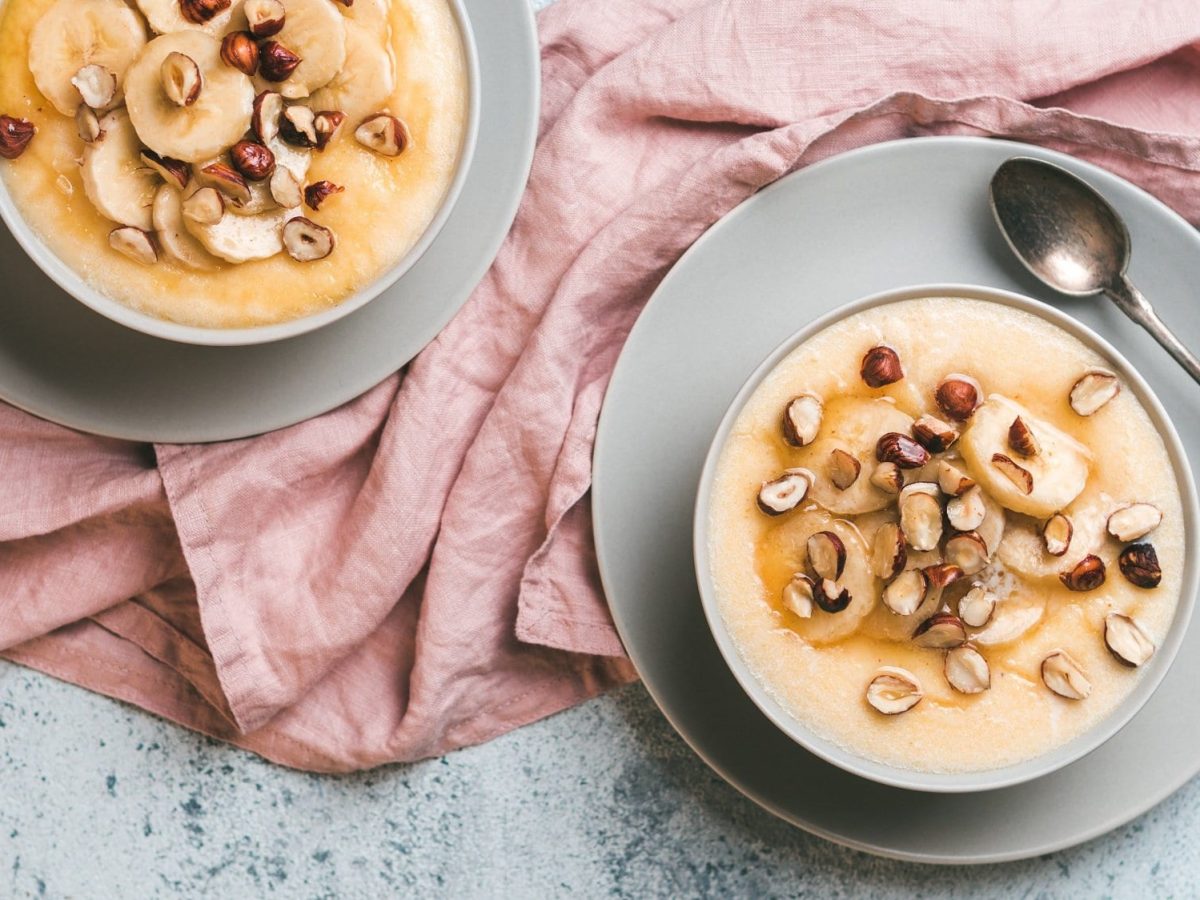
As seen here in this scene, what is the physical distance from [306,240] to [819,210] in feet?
2.08

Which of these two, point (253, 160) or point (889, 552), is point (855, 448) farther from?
point (253, 160)

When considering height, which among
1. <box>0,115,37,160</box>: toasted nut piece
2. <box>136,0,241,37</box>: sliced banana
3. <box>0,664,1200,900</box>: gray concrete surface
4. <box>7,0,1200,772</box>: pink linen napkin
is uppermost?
<box>136,0,241,37</box>: sliced banana

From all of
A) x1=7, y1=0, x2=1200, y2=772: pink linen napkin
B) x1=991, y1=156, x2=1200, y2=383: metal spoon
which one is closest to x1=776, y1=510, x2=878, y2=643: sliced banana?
x1=7, y1=0, x2=1200, y2=772: pink linen napkin

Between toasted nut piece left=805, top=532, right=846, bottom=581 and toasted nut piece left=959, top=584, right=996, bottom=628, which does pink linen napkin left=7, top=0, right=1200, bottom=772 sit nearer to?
toasted nut piece left=805, top=532, right=846, bottom=581

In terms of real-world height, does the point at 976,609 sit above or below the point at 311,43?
below

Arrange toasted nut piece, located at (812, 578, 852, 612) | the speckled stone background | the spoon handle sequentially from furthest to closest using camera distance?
the speckled stone background
the spoon handle
toasted nut piece, located at (812, 578, 852, 612)

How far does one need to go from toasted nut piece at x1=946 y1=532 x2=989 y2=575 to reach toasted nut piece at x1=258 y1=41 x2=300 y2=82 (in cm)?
88

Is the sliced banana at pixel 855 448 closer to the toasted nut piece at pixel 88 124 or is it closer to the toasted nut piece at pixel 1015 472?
the toasted nut piece at pixel 1015 472

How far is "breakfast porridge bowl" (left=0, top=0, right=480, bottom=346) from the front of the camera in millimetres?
1254

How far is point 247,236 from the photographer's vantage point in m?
1.31

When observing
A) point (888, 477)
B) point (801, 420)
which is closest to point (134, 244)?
point (801, 420)

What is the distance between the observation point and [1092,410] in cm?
125

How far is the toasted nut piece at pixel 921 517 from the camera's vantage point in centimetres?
123

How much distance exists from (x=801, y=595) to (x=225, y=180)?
771 millimetres
